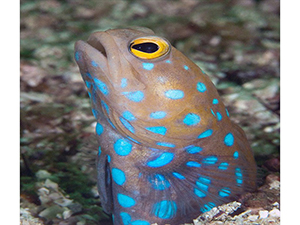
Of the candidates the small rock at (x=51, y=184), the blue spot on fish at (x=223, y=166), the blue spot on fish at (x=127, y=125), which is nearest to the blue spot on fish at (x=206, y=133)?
the blue spot on fish at (x=223, y=166)

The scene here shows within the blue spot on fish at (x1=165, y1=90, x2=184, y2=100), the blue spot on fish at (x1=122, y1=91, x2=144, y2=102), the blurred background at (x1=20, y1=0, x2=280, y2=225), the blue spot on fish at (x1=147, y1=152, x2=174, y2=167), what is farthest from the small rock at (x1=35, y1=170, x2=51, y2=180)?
the blue spot on fish at (x1=165, y1=90, x2=184, y2=100)

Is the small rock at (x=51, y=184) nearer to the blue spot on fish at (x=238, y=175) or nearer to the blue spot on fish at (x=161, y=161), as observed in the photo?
the blue spot on fish at (x=161, y=161)

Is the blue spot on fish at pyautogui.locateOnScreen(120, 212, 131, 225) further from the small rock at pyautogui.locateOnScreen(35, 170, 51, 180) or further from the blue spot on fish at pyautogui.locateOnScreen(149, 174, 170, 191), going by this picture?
the small rock at pyautogui.locateOnScreen(35, 170, 51, 180)

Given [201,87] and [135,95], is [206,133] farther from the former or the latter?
[135,95]

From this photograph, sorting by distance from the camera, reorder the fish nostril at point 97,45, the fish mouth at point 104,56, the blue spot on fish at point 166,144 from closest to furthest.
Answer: the fish mouth at point 104,56 < the fish nostril at point 97,45 < the blue spot on fish at point 166,144

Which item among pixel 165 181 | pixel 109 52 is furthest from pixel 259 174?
pixel 109 52

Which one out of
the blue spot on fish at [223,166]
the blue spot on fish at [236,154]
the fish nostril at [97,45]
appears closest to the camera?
the fish nostril at [97,45]
